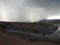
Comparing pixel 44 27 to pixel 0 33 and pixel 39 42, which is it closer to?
pixel 39 42

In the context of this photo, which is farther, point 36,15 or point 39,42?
point 36,15

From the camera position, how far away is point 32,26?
792 mm

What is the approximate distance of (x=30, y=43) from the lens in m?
0.73

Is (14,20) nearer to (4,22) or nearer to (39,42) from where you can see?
(4,22)

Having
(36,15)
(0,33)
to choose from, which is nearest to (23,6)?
(36,15)

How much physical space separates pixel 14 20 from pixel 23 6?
0.10m

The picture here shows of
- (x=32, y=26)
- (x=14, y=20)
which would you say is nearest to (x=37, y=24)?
(x=32, y=26)

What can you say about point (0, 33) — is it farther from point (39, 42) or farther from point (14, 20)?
point (39, 42)

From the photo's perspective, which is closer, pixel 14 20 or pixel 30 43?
pixel 30 43

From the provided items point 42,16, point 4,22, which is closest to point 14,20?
point 4,22

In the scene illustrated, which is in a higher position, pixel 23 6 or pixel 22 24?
pixel 23 6

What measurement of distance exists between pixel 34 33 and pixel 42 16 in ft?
0.40

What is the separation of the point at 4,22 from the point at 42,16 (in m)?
0.23

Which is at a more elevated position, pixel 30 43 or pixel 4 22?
pixel 4 22
